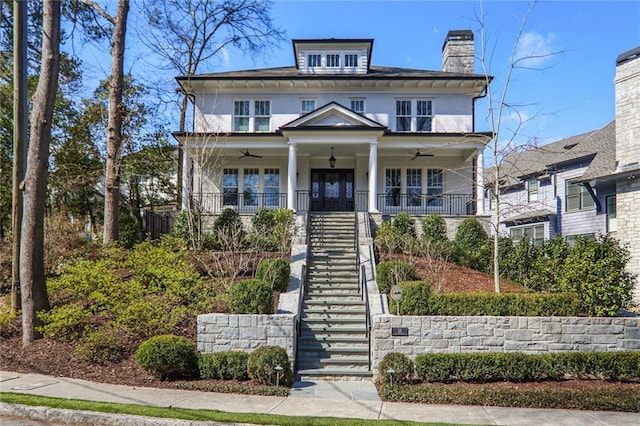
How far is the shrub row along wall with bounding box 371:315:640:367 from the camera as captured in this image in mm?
8547

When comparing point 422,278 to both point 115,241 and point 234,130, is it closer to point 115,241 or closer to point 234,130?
point 115,241

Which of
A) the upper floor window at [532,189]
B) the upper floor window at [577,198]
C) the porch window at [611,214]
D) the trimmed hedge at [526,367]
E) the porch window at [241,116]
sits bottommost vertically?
the trimmed hedge at [526,367]

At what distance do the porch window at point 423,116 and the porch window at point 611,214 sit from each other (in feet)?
27.8

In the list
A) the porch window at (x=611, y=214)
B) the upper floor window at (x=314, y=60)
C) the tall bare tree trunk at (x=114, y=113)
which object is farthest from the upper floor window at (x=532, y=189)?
the tall bare tree trunk at (x=114, y=113)

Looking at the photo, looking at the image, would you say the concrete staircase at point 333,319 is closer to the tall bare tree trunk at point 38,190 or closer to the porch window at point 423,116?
the tall bare tree trunk at point 38,190

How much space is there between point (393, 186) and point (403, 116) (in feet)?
10.1

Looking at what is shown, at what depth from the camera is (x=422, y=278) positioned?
39.5 feet

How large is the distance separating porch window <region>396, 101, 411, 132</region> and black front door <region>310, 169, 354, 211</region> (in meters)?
2.91

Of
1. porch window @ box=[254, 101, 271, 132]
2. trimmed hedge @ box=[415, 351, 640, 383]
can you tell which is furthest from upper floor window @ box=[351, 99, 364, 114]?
trimmed hedge @ box=[415, 351, 640, 383]

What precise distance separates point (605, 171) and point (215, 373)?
18.5 m

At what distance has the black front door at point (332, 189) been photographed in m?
20.2

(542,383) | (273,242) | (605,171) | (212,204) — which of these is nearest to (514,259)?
(542,383)

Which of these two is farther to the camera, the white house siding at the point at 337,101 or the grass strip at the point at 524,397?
the white house siding at the point at 337,101

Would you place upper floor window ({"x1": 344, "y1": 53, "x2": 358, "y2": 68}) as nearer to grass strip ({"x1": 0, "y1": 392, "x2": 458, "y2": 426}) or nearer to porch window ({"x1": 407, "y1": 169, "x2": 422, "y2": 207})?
porch window ({"x1": 407, "y1": 169, "x2": 422, "y2": 207})
